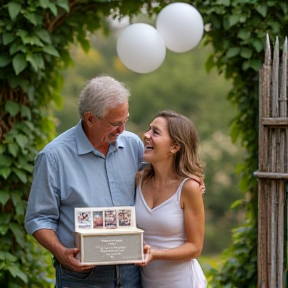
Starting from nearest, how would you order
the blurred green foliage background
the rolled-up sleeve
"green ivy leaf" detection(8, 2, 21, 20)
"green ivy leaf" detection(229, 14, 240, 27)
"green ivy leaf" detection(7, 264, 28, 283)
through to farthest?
the rolled-up sleeve → "green ivy leaf" detection(8, 2, 21, 20) → "green ivy leaf" detection(7, 264, 28, 283) → "green ivy leaf" detection(229, 14, 240, 27) → the blurred green foliage background

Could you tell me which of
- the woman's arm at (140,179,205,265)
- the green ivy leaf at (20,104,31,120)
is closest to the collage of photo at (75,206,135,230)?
the woman's arm at (140,179,205,265)

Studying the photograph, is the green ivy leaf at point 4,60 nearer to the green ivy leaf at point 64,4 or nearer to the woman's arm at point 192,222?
the green ivy leaf at point 64,4

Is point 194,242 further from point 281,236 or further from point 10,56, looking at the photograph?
point 10,56

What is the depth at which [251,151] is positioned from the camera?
4242mm

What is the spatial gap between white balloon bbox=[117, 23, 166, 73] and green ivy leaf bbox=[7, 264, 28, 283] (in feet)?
4.57

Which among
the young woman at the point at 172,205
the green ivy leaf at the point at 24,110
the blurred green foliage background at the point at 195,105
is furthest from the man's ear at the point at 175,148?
the blurred green foliage background at the point at 195,105

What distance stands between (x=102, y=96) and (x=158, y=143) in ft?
0.98

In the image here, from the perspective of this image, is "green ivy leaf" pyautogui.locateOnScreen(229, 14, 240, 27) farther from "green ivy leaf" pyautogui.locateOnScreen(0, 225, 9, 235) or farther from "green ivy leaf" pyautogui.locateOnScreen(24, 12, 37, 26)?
"green ivy leaf" pyautogui.locateOnScreen(0, 225, 9, 235)

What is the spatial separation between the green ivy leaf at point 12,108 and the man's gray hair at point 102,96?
53.8 inches

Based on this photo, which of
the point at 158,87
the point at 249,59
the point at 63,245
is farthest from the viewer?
the point at 158,87

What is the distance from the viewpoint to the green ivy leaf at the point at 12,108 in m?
3.86

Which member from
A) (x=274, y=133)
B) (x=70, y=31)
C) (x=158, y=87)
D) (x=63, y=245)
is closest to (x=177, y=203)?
(x=63, y=245)

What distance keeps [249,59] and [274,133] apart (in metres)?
0.56

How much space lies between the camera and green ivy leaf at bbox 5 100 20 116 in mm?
3863
